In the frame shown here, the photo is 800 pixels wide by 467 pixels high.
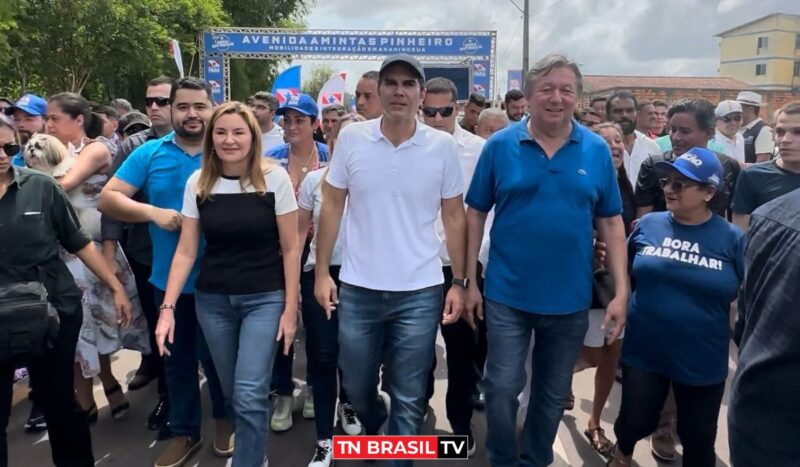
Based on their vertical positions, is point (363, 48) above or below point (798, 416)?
above

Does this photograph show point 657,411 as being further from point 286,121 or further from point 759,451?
point 286,121

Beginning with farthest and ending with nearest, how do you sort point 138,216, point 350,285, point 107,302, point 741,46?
1. point 741,46
2. point 107,302
3. point 138,216
4. point 350,285

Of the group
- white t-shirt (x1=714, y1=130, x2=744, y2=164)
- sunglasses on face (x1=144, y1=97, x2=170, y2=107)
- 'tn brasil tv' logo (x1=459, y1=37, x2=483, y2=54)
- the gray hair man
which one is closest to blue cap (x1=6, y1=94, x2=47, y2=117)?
sunglasses on face (x1=144, y1=97, x2=170, y2=107)

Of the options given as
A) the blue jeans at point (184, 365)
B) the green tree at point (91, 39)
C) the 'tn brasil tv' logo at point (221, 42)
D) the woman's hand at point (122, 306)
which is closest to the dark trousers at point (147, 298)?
the woman's hand at point (122, 306)

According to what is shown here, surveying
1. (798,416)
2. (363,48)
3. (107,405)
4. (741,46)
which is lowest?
(107,405)

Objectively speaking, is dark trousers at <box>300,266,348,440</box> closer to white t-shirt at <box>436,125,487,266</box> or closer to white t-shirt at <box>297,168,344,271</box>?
Result: white t-shirt at <box>297,168,344,271</box>

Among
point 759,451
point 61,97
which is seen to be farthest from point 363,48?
point 759,451

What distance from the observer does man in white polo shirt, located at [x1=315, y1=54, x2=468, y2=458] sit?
254 centimetres

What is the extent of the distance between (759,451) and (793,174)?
2.28 m

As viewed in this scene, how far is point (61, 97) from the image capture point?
12.1 ft

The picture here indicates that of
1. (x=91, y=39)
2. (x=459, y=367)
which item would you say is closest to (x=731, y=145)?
(x=459, y=367)

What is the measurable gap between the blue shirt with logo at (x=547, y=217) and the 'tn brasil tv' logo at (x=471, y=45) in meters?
17.0

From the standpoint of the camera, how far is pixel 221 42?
62.4 ft

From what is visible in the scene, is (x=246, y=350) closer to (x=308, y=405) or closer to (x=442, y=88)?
(x=308, y=405)
